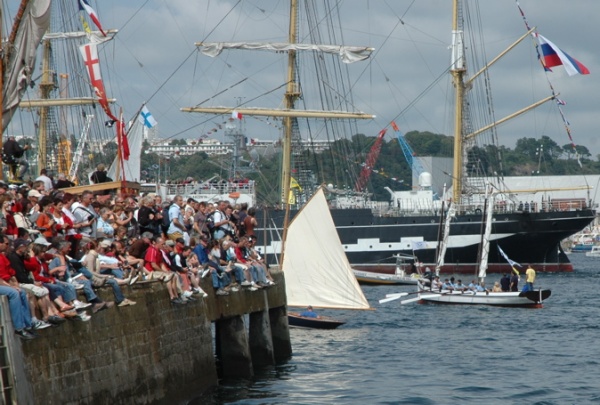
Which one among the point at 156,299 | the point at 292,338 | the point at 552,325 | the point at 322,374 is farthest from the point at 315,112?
the point at 156,299

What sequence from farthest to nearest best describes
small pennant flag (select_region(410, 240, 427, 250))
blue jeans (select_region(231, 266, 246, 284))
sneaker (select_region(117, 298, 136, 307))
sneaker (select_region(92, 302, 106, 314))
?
small pennant flag (select_region(410, 240, 427, 250))
blue jeans (select_region(231, 266, 246, 284))
sneaker (select_region(117, 298, 136, 307))
sneaker (select_region(92, 302, 106, 314))

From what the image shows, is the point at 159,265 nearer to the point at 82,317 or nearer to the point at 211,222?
the point at 82,317

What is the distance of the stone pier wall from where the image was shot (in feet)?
56.3

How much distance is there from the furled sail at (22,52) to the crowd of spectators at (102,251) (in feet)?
6.58

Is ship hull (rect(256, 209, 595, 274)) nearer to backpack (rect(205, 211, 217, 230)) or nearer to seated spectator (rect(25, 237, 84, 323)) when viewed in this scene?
backpack (rect(205, 211, 217, 230))

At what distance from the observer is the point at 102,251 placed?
2067 cm

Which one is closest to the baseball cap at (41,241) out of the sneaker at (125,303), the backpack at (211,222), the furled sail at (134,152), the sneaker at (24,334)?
the sneaker at (24,334)

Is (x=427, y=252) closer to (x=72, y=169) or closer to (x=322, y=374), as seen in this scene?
(x=72, y=169)

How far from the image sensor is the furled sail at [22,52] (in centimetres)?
2467

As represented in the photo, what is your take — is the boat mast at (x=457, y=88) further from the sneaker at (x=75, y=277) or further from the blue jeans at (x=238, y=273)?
the sneaker at (x=75, y=277)

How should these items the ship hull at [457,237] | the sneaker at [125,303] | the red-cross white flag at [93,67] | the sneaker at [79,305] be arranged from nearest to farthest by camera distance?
the sneaker at [79,305], the sneaker at [125,303], the red-cross white flag at [93,67], the ship hull at [457,237]

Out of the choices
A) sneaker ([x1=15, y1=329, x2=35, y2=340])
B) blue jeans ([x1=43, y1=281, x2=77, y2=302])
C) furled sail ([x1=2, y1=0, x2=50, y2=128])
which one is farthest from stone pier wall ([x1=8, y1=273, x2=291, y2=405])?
furled sail ([x1=2, y1=0, x2=50, y2=128])

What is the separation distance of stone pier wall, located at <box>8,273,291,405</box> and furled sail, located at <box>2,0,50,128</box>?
5640 mm

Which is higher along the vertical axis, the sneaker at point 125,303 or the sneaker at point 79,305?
the sneaker at point 79,305
